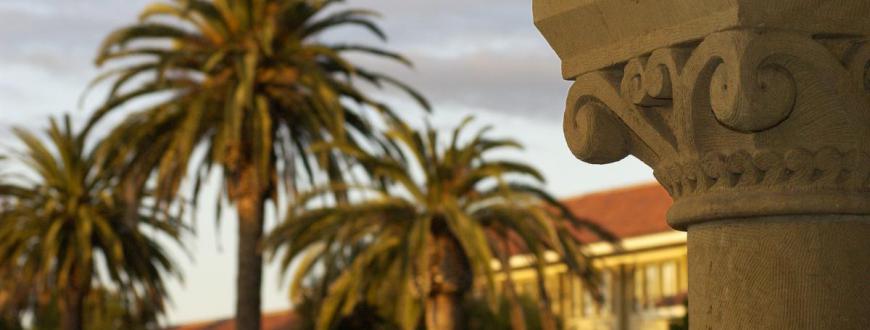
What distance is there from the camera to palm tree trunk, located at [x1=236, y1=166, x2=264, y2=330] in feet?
95.0

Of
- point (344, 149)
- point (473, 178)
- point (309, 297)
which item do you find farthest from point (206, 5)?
point (309, 297)

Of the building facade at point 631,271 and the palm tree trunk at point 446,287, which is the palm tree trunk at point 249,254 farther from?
the building facade at point 631,271

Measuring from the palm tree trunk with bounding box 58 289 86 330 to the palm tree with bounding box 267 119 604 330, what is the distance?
287 inches

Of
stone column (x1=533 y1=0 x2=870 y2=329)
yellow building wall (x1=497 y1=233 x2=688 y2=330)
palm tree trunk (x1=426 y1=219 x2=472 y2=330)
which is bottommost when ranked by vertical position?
stone column (x1=533 y1=0 x2=870 y2=329)

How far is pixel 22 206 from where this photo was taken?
36.4 meters

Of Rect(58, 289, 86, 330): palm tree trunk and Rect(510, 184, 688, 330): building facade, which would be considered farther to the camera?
Rect(510, 184, 688, 330): building facade

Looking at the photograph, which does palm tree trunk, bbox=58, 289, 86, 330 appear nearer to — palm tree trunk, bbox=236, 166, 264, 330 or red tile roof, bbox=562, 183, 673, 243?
palm tree trunk, bbox=236, 166, 264, 330

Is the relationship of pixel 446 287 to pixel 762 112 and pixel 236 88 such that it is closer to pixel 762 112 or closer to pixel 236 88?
pixel 236 88

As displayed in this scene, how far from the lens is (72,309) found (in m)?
35.4

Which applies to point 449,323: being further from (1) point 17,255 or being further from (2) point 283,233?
(1) point 17,255

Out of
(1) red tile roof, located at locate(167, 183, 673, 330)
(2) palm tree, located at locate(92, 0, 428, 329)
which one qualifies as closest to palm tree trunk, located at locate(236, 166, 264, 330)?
(2) palm tree, located at locate(92, 0, 428, 329)

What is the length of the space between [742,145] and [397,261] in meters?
24.0

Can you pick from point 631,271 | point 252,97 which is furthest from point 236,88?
point 631,271

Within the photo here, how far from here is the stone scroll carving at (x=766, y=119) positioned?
4.67 meters
